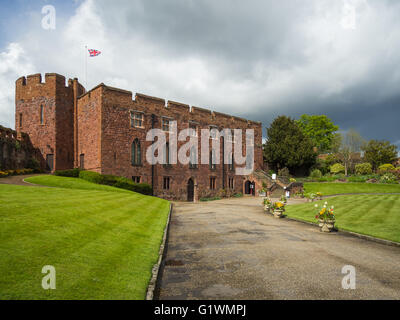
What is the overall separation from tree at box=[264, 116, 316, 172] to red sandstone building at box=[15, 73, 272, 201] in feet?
65.1

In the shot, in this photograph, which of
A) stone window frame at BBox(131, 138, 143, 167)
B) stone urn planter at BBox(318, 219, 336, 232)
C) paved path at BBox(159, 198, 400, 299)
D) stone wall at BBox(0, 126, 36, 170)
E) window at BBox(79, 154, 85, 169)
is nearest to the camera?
paved path at BBox(159, 198, 400, 299)

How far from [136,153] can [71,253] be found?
83.5ft

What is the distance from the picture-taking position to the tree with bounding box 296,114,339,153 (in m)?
61.0

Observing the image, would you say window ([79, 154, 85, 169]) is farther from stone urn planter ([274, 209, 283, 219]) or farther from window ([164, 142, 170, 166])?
stone urn planter ([274, 209, 283, 219])

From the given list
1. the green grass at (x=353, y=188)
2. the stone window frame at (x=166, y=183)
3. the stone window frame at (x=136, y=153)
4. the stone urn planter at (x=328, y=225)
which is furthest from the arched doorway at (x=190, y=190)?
the stone urn planter at (x=328, y=225)

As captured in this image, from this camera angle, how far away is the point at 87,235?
698 cm

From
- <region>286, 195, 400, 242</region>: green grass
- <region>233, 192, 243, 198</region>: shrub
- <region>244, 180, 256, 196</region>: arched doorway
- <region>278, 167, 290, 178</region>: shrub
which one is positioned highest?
<region>278, 167, 290, 178</region>: shrub

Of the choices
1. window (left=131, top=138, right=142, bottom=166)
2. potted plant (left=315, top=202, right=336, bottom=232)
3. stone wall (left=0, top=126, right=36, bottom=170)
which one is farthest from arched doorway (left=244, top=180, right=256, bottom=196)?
stone wall (left=0, top=126, right=36, bottom=170)

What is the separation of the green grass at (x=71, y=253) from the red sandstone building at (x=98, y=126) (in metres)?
20.3

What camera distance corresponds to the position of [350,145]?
192 ft

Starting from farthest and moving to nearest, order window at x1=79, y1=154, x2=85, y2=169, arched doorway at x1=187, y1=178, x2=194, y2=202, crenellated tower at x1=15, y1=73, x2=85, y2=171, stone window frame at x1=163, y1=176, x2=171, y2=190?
arched doorway at x1=187, y1=178, x2=194, y2=202, stone window frame at x1=163, y1=176, x2=171, y2=190, window at x1=79, y1=154, x2=85, y2=169, crenellated tower at x1=15, y1=73, x2=85, y2=171

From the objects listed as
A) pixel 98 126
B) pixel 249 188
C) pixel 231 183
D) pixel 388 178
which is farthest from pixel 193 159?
pixel 388 178

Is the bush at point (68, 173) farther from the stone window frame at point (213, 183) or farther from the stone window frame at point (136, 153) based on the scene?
the stone window frame at point (213, 183)
